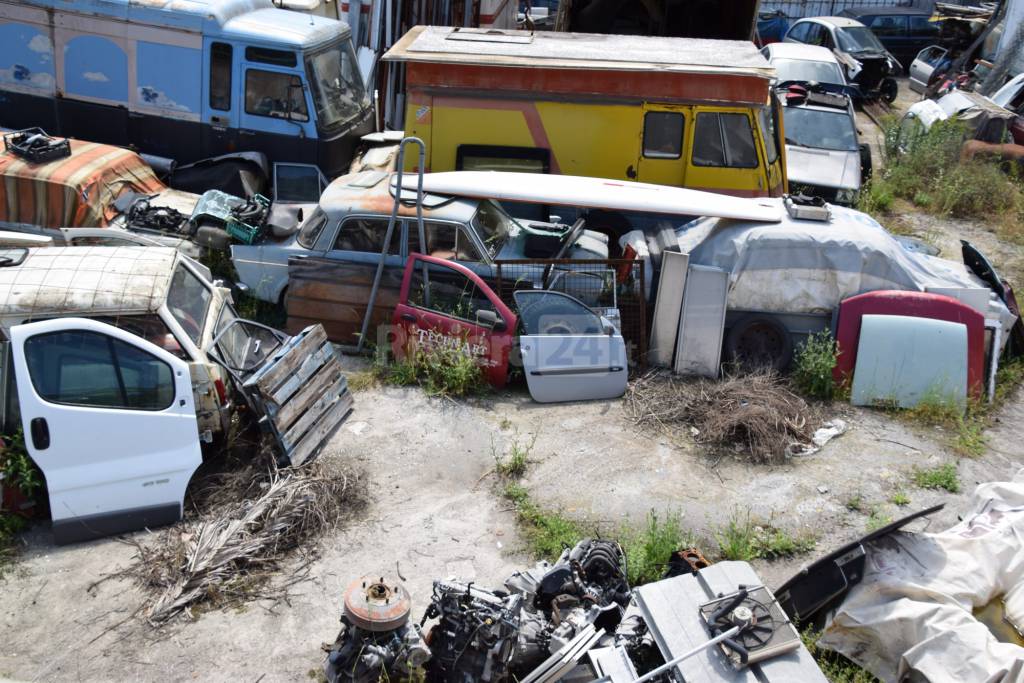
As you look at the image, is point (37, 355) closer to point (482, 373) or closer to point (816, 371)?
point (482, 373)

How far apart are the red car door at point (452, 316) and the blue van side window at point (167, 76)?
4.05 meters

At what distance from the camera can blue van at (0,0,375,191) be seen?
381 inches

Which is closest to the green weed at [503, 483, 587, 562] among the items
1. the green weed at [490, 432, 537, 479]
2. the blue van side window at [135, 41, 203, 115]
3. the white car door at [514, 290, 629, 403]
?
the green weed at [490, 432, 537, 479]

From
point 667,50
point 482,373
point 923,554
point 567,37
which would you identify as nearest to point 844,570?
point 923,554

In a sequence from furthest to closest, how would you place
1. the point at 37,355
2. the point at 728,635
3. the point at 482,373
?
the point at 482,373 → the point at 37,355 → the point at 728,635

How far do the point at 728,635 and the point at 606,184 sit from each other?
5398 millimetres

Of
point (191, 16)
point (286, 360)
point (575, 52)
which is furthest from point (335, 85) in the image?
point (286, 360)

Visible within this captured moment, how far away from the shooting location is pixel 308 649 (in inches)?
198

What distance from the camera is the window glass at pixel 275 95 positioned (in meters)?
9.88

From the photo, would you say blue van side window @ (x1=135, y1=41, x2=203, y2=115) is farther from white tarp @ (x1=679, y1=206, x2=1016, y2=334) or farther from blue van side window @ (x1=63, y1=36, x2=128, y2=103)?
white tarp @ (x1=679, y1=206, x2=1016, y2=334)

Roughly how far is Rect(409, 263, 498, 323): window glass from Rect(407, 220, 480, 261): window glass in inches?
10.9

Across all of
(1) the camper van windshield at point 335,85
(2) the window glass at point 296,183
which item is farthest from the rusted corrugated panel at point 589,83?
(2) the window glass at point 296,183

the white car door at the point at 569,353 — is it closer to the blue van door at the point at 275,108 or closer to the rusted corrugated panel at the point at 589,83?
the rusted corrugated panel at the point at 589,83

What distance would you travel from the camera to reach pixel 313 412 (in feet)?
21.5
